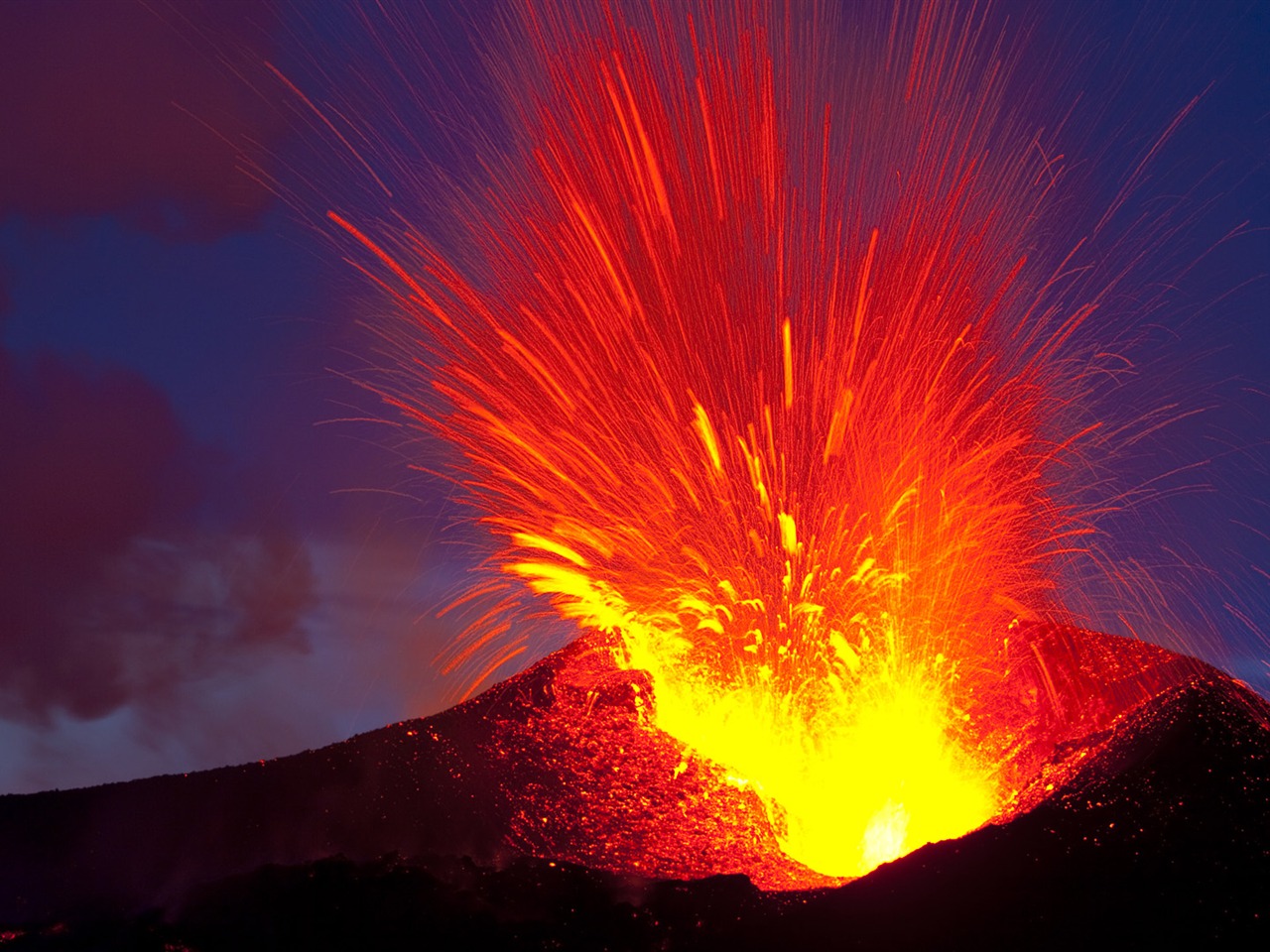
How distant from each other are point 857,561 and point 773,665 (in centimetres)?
207

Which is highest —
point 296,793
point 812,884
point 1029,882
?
point 296,793

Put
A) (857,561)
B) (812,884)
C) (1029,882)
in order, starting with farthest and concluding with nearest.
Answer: (857,561) → (812,884) → (1029,882)

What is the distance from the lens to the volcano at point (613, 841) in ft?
29.8

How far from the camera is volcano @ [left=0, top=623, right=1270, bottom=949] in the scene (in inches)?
358

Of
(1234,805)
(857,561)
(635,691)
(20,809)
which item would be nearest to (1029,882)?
(1234,805)

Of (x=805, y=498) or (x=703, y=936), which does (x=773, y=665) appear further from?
(x=703, y=936)

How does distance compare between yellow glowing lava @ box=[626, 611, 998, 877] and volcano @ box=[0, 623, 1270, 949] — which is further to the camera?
yellow glowing lava @ box=[626, 611, 998, 877]

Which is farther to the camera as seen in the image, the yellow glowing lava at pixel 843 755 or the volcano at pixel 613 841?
the yellow glowing lava at pixel 843 755

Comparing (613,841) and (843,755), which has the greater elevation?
(843,755)

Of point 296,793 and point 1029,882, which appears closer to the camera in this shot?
point 1029,882

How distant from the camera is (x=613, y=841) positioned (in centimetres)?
1346

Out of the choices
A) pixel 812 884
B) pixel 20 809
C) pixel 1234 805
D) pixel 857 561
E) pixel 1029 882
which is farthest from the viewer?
pixel 857 561

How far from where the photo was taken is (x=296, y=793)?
14734 millimetres

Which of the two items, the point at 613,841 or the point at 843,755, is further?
the point at 843,755
